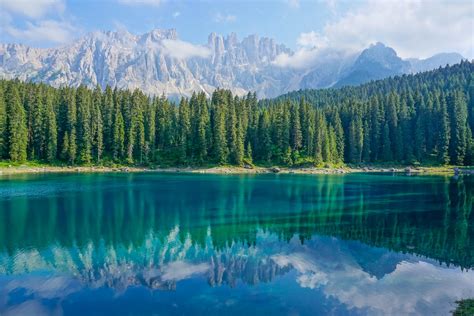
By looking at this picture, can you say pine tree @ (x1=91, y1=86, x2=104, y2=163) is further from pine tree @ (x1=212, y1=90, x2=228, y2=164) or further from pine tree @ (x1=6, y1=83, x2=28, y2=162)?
pine tree @ (x1=212, y1=90, x2=228, y2=164)

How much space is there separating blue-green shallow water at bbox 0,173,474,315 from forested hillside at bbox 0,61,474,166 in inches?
2506

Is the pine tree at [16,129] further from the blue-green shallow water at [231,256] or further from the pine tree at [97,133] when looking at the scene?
the blue-green shallow water at [231,256]

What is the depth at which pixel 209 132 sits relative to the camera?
405ft

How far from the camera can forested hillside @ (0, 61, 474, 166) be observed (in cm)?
11669

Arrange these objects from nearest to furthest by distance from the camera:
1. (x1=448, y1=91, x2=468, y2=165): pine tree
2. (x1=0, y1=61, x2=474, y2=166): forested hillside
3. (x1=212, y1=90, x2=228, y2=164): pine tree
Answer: (x1=0, y1=61, x2=474, y2=166): forested hillside < (x1=212, y1=90, x2=228, y2=164): pine tree < (x1=448, y1=91, x2=468, y2=165): pine tree

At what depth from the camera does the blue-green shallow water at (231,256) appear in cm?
2158

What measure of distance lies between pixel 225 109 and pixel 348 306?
110 m

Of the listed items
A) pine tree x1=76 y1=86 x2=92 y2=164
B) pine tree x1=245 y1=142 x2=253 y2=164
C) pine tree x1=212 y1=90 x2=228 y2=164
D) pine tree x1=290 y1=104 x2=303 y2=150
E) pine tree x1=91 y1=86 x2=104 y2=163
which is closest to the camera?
pine tree x1=76 y1=86 x2=92 y2=164

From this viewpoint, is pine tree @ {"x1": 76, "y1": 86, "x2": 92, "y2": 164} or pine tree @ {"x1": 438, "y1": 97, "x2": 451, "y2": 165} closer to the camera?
pine tree @ {"x1": 76, "y1": 86, "x2": 92, "y2": 164}

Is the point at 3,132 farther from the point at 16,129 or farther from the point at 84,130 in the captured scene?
the point at 84,130

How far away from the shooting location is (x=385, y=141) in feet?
445

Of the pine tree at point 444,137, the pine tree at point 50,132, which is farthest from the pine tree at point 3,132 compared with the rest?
the pine tree at point 444,137

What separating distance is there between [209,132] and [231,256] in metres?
94.6

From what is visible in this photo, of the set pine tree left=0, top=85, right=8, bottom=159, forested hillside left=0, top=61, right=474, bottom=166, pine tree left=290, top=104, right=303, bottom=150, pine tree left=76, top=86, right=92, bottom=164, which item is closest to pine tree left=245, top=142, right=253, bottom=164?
forested hillside left=0, top=61, right=474, bottom=166
